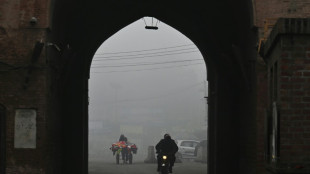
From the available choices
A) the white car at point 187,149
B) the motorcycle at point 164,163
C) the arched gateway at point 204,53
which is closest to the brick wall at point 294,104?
the arched gateway at point 204,53

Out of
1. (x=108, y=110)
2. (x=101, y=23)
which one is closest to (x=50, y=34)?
(x=101, y=23)

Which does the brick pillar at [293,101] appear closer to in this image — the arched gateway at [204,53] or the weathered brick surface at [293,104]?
the weathered brick surface at [293,104]

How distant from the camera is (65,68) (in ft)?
56.9

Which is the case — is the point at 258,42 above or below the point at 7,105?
above

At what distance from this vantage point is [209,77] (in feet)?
73.7

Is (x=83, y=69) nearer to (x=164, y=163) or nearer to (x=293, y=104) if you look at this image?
(x=164, y=163)

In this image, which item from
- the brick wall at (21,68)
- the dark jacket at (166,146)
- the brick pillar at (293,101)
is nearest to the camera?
the brick pillar at (293,101)

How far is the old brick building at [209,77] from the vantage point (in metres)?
7.22

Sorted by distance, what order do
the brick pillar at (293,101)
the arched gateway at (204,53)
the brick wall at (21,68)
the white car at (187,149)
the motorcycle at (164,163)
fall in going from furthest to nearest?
the white car at (187,149)
the motorcycle at (164,163)
the arched gateway at (204,53)
the brick wall at (21,68)
the brick pillar at (293,101)

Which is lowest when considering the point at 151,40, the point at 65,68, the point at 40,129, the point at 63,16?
the point at 40,129

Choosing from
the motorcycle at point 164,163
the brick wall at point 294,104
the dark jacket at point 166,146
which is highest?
the brick wall at point 294,104

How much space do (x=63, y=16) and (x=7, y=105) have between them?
3335 mm

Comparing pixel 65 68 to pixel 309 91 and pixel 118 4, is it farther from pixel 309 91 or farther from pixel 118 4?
pixel 309 91

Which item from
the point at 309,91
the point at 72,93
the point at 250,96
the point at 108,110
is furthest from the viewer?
the point at 108,110
